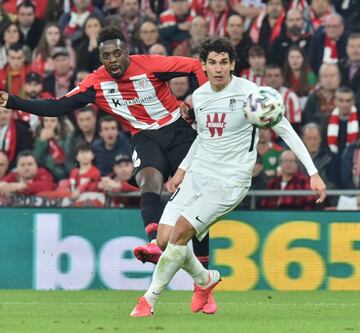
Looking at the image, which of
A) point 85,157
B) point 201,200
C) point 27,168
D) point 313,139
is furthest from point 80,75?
point 201,200

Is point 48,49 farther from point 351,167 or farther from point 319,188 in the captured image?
point 319,188

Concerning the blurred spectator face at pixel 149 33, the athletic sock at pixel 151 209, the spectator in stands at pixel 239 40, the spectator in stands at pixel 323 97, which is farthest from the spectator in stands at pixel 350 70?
the athletic sock at pixel 151 209

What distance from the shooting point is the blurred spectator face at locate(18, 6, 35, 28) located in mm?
16000

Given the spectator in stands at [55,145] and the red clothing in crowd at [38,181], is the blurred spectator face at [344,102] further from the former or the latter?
the red clothing in crowd at [38,181]

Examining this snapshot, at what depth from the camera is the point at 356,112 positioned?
14.0m

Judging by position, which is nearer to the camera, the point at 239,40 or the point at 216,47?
the point at 216,47

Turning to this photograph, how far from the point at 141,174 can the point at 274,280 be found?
2.83m

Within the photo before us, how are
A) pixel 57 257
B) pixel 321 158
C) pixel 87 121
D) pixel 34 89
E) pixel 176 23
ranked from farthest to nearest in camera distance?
pixel 176 23
pixel 34 89
pixel 87 121
pixel 321 158
pixel 57 257

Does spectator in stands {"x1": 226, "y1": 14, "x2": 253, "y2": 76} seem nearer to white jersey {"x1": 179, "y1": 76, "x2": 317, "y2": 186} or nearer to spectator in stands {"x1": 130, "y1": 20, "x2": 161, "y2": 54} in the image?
spectator in stands {"x1": 130, "y1": 20, "x2": 161, "y2": 54}

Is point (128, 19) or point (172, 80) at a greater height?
point (128, 19)

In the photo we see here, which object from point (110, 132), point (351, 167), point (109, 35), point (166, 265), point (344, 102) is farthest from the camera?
point (110, 132)

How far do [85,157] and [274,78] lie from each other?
8.27ft

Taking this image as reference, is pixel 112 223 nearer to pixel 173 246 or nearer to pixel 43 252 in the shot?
pixel 43 252

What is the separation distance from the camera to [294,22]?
14.9 m
